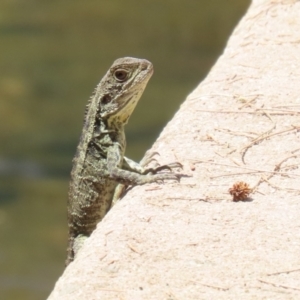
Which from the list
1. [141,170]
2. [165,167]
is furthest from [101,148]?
[165,167]

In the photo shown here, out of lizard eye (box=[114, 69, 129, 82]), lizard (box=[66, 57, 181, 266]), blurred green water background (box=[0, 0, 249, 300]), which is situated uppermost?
lizard eye (box=[114, 69, 129, 82])

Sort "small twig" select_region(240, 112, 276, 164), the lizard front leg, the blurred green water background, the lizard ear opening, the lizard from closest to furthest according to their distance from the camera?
the lizard front leg < "small twig" select_region(240, 112, 276, 164) < the lizard < the lizard ear opening < the blurred green water background

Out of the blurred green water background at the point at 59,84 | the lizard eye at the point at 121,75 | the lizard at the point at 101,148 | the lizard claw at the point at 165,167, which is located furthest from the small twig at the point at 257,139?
the blurred green water background at the point at 59,84

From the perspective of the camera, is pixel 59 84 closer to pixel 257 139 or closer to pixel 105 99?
pixel 105 99

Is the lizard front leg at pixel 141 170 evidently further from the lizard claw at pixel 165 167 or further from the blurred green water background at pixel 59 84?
the blurred green water background at pixel 59 84

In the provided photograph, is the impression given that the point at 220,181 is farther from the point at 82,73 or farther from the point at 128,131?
the point at 82,73

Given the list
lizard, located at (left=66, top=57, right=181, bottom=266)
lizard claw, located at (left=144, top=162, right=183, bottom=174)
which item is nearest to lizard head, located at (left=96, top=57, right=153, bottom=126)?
lizard, located at (left=66, top=57, right=181, bottom=266)

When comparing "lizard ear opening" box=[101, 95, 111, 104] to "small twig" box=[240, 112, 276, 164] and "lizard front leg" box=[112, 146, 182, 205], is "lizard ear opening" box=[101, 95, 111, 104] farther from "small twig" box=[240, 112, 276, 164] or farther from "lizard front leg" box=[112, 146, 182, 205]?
"small twig" box=[240, 112, 276, 164]
